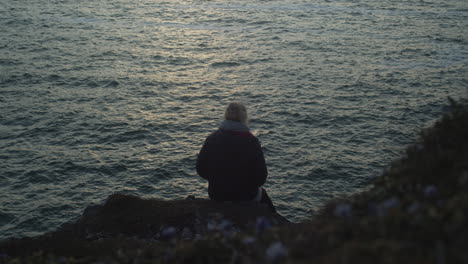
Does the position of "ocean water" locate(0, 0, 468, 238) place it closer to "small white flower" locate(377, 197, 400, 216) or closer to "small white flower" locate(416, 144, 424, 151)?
"small white flower" locate(416, 144, 424, 151)

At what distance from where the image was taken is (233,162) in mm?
6906

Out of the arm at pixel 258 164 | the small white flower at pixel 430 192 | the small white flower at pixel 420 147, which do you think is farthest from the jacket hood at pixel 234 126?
the small white flower at pixel 430 192

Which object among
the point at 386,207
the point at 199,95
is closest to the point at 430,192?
the point at 386,207

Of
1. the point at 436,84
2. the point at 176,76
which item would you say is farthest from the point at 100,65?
the point at 436,84

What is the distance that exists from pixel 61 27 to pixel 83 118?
1354 cm

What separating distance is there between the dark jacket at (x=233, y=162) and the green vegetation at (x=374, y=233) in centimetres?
72

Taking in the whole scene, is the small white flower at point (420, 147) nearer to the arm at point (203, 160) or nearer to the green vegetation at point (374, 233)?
the green vegetation at point (374, 233)

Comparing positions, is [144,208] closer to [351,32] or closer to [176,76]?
[176,76]

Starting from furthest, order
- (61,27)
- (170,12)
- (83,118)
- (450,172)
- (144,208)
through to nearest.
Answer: (170,12)
(61,27)
(83,118)
(144,208)
(450,172)

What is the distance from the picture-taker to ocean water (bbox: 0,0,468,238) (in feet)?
36.9

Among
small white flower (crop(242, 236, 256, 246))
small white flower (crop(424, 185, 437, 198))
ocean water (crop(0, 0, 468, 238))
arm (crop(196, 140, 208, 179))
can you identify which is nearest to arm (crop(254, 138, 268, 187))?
arm (crop(196, 140, 208, 179))

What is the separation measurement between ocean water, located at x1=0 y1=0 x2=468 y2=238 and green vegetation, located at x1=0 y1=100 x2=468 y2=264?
83 cm

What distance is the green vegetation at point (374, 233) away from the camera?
3.22 meters

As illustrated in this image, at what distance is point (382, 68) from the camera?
18984mm
